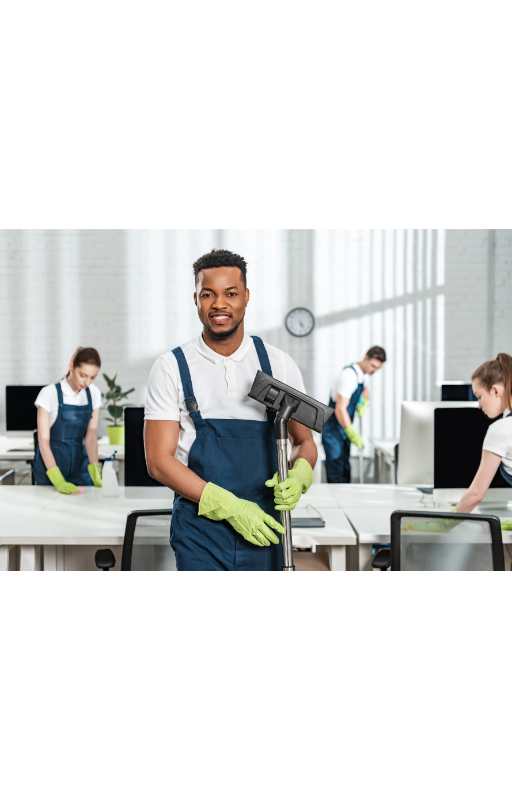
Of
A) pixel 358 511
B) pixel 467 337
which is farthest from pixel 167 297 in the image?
pixel 358 511

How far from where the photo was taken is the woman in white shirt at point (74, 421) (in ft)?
→ 12.9

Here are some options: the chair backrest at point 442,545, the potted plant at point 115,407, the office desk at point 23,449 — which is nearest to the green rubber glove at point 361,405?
the potted plant at point 115,407

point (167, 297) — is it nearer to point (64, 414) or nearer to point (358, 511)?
point (64, 414)

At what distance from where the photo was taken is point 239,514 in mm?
2307

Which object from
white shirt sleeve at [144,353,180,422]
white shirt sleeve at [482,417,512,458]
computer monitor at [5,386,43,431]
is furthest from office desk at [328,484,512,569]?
computer monitor at [5,386,43,431]

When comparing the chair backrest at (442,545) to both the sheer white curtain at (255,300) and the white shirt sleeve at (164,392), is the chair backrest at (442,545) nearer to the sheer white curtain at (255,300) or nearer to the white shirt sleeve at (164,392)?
the white shirt sleeve at (164,392)

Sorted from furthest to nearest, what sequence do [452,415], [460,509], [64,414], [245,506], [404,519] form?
[64,414] → [452,415] → [460,509] → [404,519] → [245,506]

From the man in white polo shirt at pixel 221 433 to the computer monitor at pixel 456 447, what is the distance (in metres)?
0.86

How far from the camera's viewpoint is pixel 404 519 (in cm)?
264

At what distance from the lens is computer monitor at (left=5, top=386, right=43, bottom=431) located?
588 cm

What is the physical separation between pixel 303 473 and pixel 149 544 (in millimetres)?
548

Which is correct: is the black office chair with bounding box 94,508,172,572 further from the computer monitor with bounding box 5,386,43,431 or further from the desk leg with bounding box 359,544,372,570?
the computer monitor with bounding box 5,386,43,431

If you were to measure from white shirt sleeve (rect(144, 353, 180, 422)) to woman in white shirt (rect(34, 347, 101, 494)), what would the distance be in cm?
158

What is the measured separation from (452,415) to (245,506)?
1138mm
